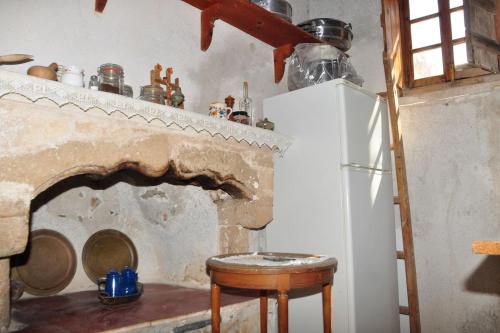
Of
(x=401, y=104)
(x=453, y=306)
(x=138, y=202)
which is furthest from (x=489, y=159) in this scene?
(x=138, y=202)

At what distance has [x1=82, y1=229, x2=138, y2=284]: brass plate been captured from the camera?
264 cm

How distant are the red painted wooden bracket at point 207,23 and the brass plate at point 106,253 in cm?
147

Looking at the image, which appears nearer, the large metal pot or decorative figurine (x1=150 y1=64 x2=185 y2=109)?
decorative figurine (x1=150 y1=64 x2=185 y2=109)

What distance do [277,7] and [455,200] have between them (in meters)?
1.92

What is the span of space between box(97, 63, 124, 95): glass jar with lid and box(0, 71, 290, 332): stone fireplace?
15 cm

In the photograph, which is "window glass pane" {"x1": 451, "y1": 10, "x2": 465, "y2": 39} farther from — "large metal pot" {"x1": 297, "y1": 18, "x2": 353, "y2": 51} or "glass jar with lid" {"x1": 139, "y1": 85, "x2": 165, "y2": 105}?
"glass jar with lid" {"x1": 139, "y1": 85, "x2": 165, "y2": 105}

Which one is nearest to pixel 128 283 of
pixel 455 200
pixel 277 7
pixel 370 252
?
pixel 370 252

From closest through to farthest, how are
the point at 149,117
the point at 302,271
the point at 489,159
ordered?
the point at 302,271 < the point at 149,117 < the point at 489,159

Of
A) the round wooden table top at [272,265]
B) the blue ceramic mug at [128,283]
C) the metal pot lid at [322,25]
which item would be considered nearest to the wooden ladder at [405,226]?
the metal pot lid at [322,25]

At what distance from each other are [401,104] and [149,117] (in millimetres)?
2092

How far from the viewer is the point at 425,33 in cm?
322

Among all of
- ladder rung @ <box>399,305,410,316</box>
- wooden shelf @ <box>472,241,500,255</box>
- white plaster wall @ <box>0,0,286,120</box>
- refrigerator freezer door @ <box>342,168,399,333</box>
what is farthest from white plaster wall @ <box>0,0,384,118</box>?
wooden shelf @ <box>472,241,500,255</box>

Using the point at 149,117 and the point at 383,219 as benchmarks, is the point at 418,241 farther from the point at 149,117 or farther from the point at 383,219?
the point at 149,117

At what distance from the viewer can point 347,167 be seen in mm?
2436
